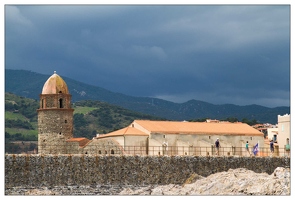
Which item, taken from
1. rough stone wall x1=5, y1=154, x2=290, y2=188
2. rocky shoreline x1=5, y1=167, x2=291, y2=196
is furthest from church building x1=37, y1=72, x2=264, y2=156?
rocky shoreline x1=5, y1=167, x2=291, y2=196

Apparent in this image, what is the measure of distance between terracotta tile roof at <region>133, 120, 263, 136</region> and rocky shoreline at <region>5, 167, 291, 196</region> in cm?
1362

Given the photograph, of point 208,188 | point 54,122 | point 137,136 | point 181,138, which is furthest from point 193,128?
point 208,188

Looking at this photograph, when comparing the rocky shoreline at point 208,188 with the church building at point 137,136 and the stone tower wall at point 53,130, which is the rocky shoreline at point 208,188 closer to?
the church building at point 137,136

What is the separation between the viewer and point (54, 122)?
60844 mm

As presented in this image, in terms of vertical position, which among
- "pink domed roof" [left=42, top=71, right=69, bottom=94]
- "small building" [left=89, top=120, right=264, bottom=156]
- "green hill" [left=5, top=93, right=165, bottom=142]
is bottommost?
"small building" [left=89, top=120, right=264, bottom=156]

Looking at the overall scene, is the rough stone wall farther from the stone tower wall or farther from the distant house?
the stone tower wall

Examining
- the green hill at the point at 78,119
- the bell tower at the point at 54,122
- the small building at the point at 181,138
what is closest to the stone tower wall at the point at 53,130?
the bell tower at the point at 54,122

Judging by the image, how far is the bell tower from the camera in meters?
60.4

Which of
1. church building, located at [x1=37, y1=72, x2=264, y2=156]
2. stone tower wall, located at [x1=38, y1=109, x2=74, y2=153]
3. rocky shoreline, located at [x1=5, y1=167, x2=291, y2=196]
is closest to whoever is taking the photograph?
rocky shoreline, located at [x1=5, y1=167, x2=291, y2=196]

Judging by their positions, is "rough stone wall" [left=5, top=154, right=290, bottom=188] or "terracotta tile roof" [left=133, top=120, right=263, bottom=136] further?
"terracotta tile roof" [left=133, top=120, right=263, bottom=136]

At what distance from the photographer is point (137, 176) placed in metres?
45.9

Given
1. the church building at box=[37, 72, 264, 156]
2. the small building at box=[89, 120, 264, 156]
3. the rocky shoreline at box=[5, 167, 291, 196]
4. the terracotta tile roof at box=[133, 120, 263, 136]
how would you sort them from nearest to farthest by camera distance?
the rocky shoreline at box=[5, 167, 291, 196], the small building at box=[89, 120, 264, 156], the church building at box=[37, 72, 264, 156], the terracotta tile roof at box=[133, 120, 263, 136]

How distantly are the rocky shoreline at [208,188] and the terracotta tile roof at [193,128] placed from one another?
44.7ft

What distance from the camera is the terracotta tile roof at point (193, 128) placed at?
60594 millimetres
